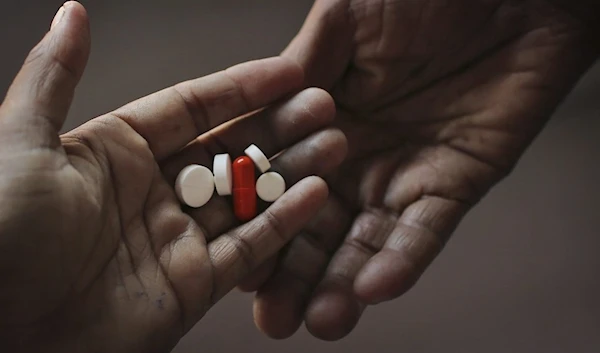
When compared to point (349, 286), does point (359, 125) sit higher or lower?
higher

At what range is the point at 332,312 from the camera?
0.92m

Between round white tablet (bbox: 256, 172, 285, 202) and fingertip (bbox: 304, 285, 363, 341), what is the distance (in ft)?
0.51

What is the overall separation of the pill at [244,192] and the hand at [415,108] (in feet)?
0.29

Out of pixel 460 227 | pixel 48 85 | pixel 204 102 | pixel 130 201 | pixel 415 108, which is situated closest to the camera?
pixel 48 85

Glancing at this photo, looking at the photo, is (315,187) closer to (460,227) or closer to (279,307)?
(279,307)

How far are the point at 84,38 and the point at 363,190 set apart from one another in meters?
0.49

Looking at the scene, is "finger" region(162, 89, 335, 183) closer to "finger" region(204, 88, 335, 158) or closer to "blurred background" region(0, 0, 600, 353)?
"finger" region(204, 88, 335, 158)

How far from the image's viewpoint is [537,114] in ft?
3.47

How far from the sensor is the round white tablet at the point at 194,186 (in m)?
0.91

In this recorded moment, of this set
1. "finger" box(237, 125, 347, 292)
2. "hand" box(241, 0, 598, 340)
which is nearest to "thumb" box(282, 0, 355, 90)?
"hand" box(241, 0, 598, 340)

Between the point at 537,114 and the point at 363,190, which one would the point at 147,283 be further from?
the point at 537,114

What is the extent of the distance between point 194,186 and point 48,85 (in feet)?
0.82

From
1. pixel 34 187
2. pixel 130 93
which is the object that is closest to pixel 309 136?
pixel 34 187

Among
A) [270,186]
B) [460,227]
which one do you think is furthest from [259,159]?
[460,227]
